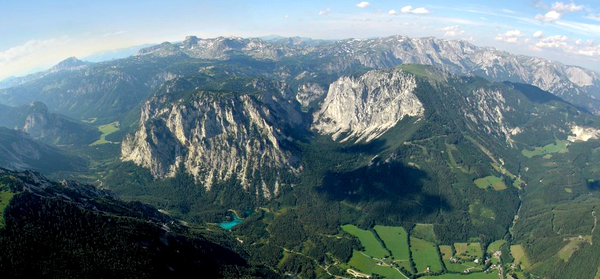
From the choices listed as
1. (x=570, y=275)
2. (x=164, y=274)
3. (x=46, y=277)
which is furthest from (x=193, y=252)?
(x=570, y=275)

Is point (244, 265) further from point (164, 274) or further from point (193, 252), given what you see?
point (164, 274)

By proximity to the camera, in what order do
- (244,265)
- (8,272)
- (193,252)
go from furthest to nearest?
(244,265) < (193,252) < (8,272)

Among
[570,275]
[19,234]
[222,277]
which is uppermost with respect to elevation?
[19,234]

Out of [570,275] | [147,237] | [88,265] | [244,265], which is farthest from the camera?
[570,275]

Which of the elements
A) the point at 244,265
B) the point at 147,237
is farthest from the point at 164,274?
the point at 244,265

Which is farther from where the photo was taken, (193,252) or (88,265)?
(193,252)

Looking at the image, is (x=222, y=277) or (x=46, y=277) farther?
(x=222, y=277)

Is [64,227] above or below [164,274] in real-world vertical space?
above

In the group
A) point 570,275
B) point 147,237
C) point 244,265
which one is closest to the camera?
point 147,237

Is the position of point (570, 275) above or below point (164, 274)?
below

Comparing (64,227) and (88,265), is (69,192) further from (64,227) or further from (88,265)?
(88,265)
